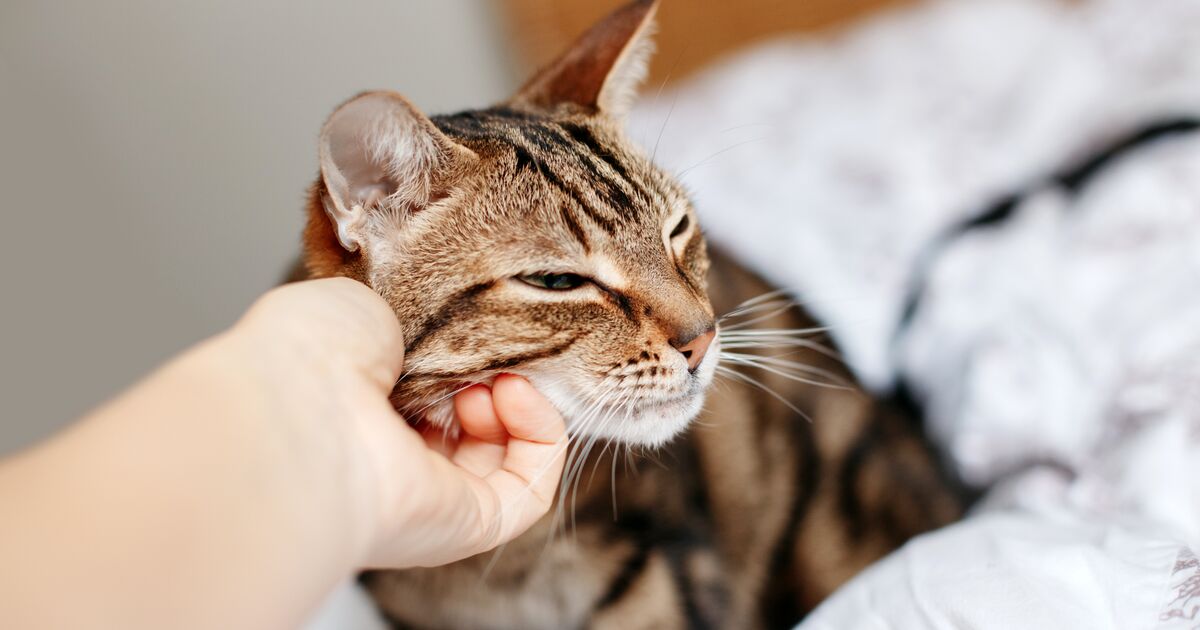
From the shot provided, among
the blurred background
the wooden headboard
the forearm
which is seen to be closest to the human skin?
the forearm

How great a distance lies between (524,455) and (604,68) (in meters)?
0.53

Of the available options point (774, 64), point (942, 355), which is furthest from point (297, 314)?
point (774, 64)

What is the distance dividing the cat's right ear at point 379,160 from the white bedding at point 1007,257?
0.31 metres

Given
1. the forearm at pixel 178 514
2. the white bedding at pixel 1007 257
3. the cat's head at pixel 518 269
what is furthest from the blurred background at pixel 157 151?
the forearm at pixel 178 514

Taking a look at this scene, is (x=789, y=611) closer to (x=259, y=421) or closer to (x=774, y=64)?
(x=259, y=421)

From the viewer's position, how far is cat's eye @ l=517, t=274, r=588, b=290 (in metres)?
0.79

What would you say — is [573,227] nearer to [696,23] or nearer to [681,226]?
[681,226]

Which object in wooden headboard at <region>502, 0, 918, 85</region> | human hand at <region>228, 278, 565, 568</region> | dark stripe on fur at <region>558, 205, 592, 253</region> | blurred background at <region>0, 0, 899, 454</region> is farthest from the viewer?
wooden headboard at <region>502, 0, 918, 85</region>

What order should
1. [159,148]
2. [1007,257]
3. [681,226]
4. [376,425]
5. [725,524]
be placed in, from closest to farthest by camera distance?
[376,425], [681,226], [725,524], [1007,257], [159,148]

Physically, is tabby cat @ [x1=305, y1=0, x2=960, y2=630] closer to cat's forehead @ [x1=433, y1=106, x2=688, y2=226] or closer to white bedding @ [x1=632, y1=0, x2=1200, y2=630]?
cat's forehead @ [x1=433, y1=106, x2=688, y2=226]

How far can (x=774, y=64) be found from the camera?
213cm

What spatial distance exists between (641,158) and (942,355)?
67cm

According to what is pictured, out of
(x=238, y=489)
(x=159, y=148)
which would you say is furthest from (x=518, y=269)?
(x=159, y=148)

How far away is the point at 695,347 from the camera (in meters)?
0.82
